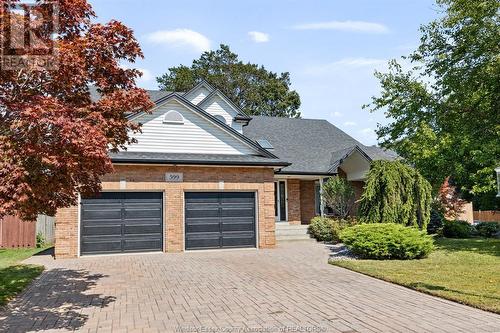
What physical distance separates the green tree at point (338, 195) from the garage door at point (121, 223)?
26.4 feet

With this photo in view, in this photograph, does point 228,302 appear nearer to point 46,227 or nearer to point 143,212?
point 143,212

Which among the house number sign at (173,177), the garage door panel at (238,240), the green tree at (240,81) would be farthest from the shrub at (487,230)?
the green tree at (240,81)

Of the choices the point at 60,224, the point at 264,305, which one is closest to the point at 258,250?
the point at 60,224

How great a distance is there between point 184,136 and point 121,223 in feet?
13.8

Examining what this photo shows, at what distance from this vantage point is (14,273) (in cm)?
1129

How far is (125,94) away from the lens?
7188 mm

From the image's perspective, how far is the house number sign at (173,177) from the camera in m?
16.3

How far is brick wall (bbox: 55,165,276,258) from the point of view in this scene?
1496 cm

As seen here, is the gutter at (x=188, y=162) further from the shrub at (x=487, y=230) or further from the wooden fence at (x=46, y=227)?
the shrub at (x=487, y=230)

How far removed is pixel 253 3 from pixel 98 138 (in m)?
7.53

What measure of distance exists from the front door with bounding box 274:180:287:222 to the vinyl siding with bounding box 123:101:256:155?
14.9 ft

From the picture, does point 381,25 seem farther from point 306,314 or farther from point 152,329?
point 152,329

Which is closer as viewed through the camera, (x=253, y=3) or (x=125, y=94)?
(x=125, y=94)

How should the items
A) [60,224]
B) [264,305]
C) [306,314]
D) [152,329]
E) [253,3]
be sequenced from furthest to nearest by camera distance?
1. [60,224]
2. [253,3]
3. [264,305]
4. [306,314]
5. [152,329]
